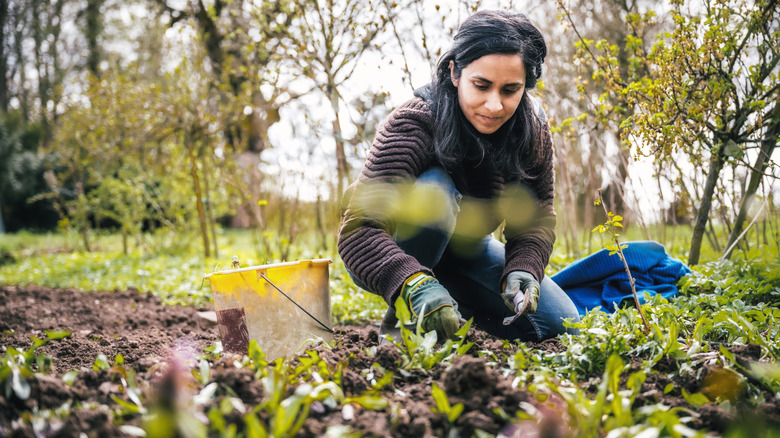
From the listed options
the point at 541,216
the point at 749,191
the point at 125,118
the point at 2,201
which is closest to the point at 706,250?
the point at 749,191

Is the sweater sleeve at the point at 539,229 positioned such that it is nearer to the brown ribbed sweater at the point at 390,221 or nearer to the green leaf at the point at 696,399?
the brown ribbed sweater at the point at 390,221

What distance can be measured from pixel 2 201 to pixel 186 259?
8942 mm

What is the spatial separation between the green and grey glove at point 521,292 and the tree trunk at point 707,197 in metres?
1.06

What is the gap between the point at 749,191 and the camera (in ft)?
7.85

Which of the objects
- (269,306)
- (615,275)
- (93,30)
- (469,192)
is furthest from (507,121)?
(93,30)

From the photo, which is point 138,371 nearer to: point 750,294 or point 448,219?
point 448,219

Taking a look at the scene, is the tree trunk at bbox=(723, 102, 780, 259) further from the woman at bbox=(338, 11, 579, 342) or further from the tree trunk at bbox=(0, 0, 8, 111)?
the tree trunk at bbox=(0, 0, 8, 111)

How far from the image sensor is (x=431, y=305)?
1.55m

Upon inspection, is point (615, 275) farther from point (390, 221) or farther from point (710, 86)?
point (390, 221)

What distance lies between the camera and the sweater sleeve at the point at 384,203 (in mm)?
1714

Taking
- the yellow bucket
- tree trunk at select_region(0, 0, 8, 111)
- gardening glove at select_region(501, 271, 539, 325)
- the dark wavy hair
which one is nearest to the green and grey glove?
gardening glove at select_region(501, 271, 539, 325)

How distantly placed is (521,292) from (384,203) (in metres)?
0.57

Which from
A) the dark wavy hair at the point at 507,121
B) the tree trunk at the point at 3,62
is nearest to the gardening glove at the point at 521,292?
the dark wavy hair at the point at 507,121

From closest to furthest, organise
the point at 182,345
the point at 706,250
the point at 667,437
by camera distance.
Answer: the point at 667,437 → the point at 182,345 → the point at 706,250
